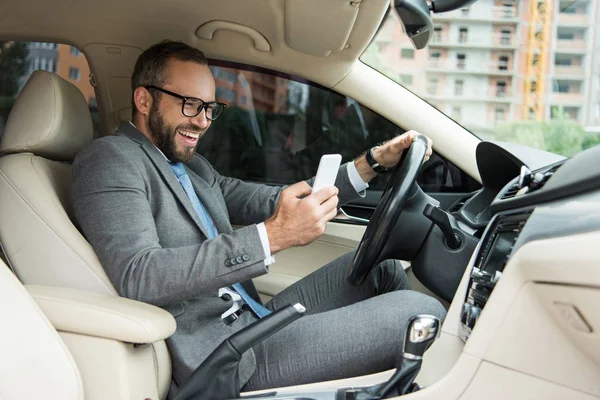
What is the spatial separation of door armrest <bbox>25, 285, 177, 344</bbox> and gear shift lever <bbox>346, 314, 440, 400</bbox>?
0.46 meters

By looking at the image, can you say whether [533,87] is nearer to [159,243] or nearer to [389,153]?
[389,153]

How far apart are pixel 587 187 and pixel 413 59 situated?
30.0 feet

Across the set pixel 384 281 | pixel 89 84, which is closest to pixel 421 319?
pixel 384 281

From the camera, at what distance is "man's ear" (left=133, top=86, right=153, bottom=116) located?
5.81 feet

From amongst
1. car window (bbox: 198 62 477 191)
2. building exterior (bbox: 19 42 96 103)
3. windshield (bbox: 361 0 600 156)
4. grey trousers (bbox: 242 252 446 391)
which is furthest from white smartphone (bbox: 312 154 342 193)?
windshield (bbox: 361 0 600 156)

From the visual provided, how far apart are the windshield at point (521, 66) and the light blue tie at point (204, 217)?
8.19m

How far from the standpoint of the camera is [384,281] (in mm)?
1830

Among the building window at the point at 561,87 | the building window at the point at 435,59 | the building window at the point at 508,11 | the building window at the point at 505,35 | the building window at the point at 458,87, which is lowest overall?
the building window at the point at 458,87

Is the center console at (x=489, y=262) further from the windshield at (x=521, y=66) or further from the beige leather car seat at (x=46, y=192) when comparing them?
the windshield at (x=521, y=66)

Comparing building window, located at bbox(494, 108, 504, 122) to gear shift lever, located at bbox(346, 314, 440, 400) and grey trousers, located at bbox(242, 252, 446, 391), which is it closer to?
grey trousers, located at bbox(242, 252, 446, 391)

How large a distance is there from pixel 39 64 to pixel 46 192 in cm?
A: 88

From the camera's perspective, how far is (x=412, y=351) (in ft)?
3.74

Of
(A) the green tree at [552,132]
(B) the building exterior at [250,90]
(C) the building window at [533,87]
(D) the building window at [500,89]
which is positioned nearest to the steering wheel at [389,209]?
(B) the building exterior at [250,90]

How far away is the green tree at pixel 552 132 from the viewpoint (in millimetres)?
8602
